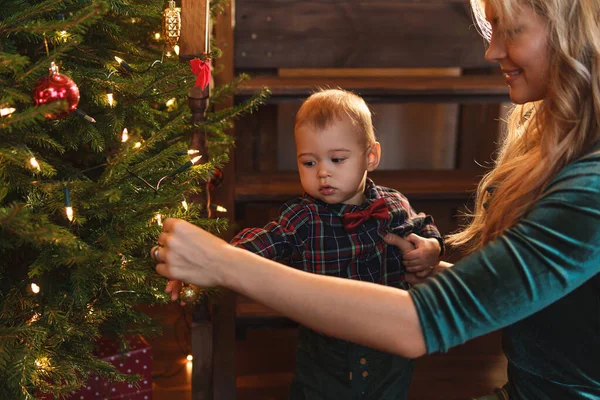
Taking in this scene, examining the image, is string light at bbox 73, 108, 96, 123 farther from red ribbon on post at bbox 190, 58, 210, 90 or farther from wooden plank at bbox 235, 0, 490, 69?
wooden plank at bbox 235, 0, 490, 69

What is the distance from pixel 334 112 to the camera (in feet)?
5.37

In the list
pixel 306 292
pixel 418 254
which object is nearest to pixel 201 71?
pixel 418 254

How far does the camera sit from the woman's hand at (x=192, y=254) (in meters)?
1.06

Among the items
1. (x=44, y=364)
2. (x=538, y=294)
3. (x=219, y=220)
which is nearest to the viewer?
(x=538, y=294)

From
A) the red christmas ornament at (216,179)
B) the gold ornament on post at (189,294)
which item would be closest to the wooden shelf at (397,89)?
the red christmas ornament at (216,179)

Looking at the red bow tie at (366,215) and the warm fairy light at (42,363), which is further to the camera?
the red bow tie at (366,215)

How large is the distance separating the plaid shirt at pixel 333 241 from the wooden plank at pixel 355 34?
3.40ft

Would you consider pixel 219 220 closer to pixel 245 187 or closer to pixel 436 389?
pixel 245 187

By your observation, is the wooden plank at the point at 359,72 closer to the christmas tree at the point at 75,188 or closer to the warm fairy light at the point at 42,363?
the christmas tree at the point at 75,188

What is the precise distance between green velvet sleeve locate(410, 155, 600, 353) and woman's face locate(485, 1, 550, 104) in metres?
0.25

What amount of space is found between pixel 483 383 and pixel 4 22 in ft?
6.30

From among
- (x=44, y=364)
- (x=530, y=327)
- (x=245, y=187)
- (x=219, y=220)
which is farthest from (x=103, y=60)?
(x=530, y=327)

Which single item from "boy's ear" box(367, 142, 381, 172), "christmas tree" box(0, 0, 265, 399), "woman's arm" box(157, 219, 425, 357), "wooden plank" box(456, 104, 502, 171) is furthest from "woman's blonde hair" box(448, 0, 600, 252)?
"wooden plank" box(456, 104, 502, 171)

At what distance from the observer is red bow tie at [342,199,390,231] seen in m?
1.65
